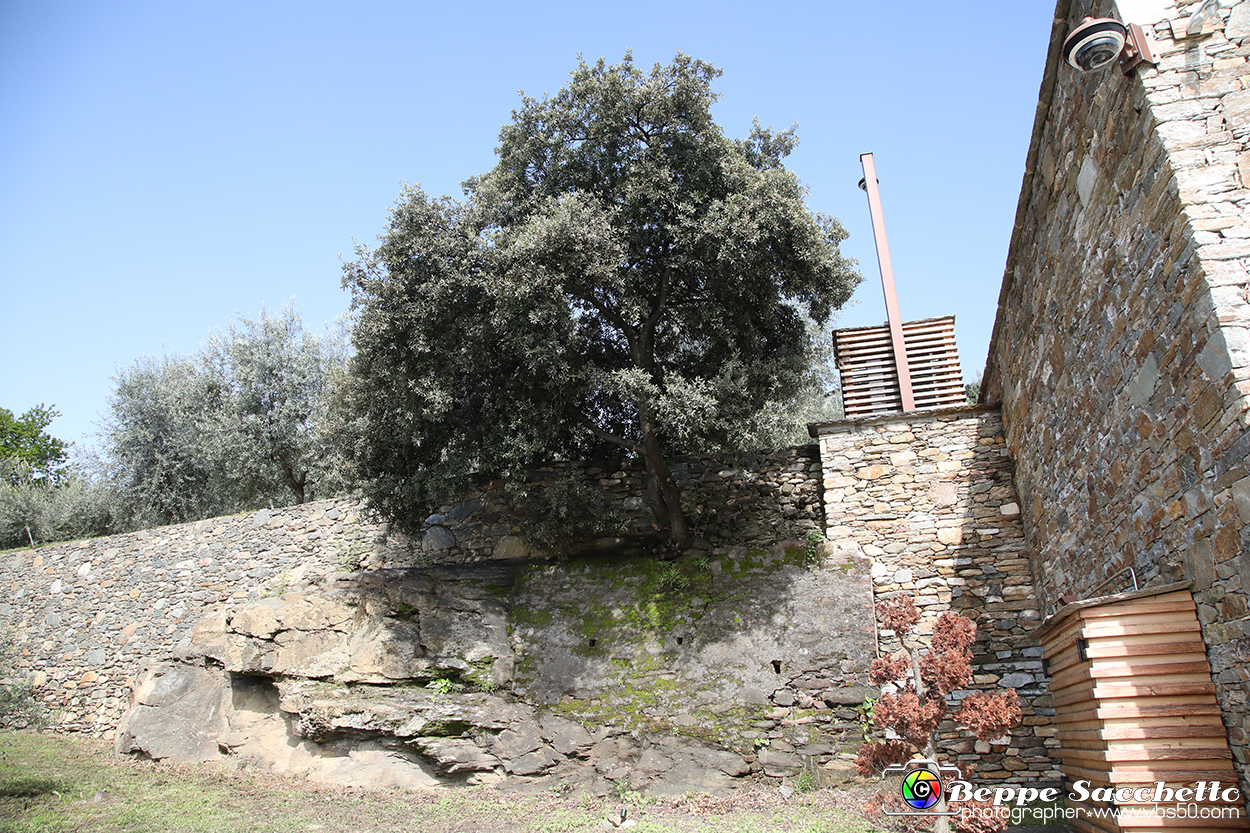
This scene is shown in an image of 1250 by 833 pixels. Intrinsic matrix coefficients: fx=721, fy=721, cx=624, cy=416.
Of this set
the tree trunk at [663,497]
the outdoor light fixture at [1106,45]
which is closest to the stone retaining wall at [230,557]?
the tree trunk at [663,497]

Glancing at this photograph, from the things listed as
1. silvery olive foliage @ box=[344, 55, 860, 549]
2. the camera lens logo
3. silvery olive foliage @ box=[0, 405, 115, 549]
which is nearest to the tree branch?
silvery olive foliage @ box=[344, 55, 860, 549]

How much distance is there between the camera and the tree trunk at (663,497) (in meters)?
9.86

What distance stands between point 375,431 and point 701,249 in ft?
18.0

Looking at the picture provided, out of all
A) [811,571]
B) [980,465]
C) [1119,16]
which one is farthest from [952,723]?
[1119,16]

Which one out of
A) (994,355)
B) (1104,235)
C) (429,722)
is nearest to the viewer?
(1104,235)

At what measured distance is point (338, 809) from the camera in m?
7.84

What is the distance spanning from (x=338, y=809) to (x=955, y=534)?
25.4 ft

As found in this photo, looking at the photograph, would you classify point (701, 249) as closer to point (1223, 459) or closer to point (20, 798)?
point (1223, 459)

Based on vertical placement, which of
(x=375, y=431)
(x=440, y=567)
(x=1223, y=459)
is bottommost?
(x=1223, y=459)

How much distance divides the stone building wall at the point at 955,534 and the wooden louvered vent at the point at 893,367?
105 centimetres

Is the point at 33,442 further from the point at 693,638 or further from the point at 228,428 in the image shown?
the point at 693,638

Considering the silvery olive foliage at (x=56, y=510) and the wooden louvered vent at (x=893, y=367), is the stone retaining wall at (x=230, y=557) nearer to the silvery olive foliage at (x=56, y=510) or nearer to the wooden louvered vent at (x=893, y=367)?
the wooden louvered vent at (x=893, y=367)

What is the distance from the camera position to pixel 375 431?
10.8 meters

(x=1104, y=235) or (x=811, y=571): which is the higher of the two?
(x=1104, y=235)
